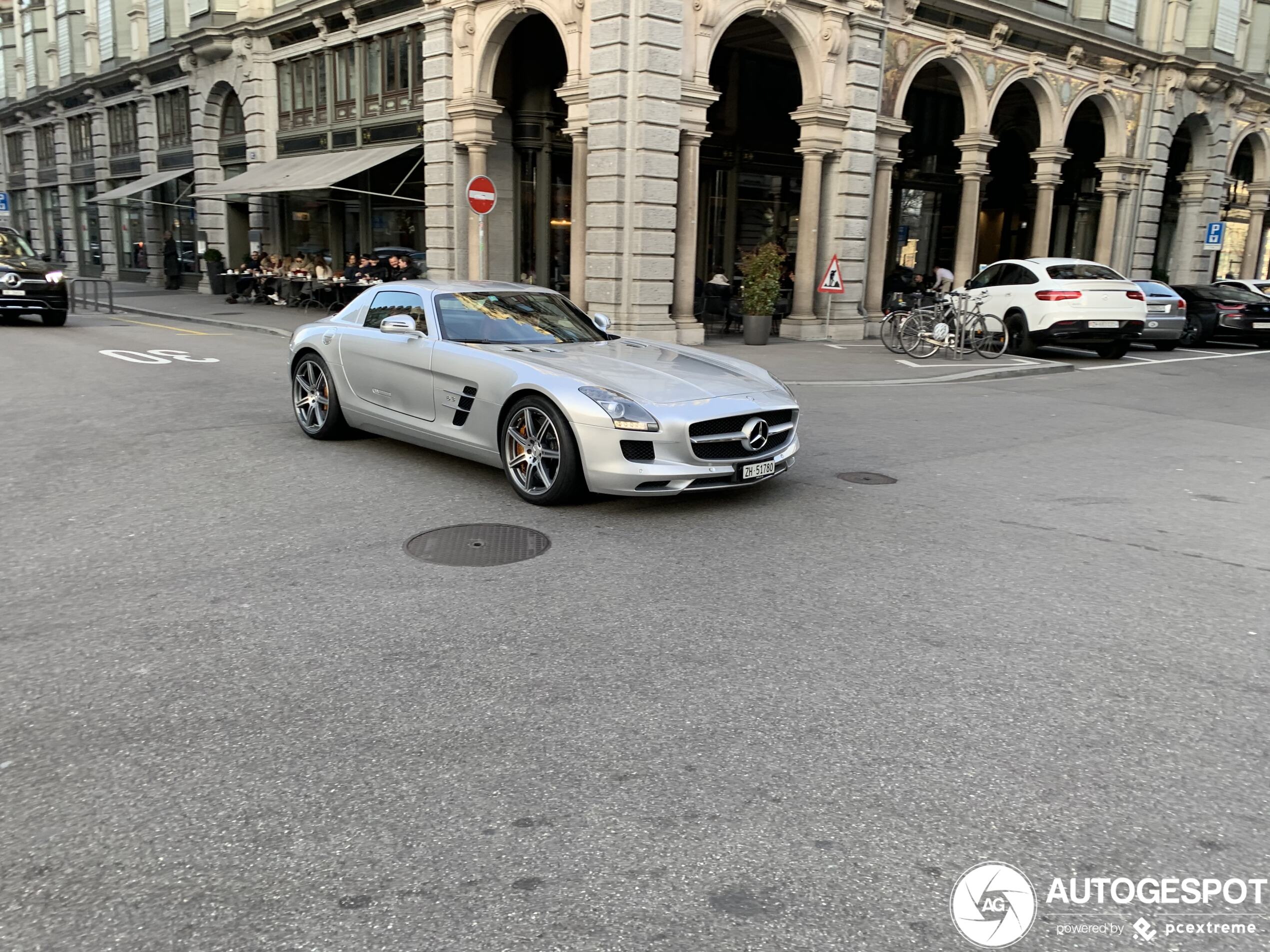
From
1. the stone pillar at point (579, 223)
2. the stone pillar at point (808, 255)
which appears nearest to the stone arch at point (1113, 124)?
the stone pillar at point (808, 255)

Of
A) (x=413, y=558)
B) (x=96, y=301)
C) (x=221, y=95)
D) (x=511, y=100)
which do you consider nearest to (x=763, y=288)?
(x=511, y=100)

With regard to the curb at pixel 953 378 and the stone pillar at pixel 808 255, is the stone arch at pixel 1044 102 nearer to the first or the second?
the stone pillar at pixel 808 255

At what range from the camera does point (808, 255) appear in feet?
68.9

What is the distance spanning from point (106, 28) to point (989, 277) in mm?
35500

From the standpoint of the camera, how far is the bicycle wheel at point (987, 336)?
17.7 m

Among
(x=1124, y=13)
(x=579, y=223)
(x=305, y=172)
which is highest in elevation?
(x=1124, y=13)

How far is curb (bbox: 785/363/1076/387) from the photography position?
13859mm

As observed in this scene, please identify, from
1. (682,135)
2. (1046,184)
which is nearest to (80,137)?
(682,135)

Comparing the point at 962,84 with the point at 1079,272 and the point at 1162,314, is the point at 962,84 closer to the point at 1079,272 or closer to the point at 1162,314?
the point at 1162,314

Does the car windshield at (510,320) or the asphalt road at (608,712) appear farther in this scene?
the car windshield at (510,320)

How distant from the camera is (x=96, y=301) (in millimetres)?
24531

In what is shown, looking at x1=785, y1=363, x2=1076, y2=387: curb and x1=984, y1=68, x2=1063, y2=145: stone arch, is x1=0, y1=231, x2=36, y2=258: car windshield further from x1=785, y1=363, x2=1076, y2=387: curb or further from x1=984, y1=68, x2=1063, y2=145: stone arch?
x1=984, y1=68, x2=1063, y2=145: stone arch

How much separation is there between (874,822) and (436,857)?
1263 mm

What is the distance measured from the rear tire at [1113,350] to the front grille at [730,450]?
13644mm
